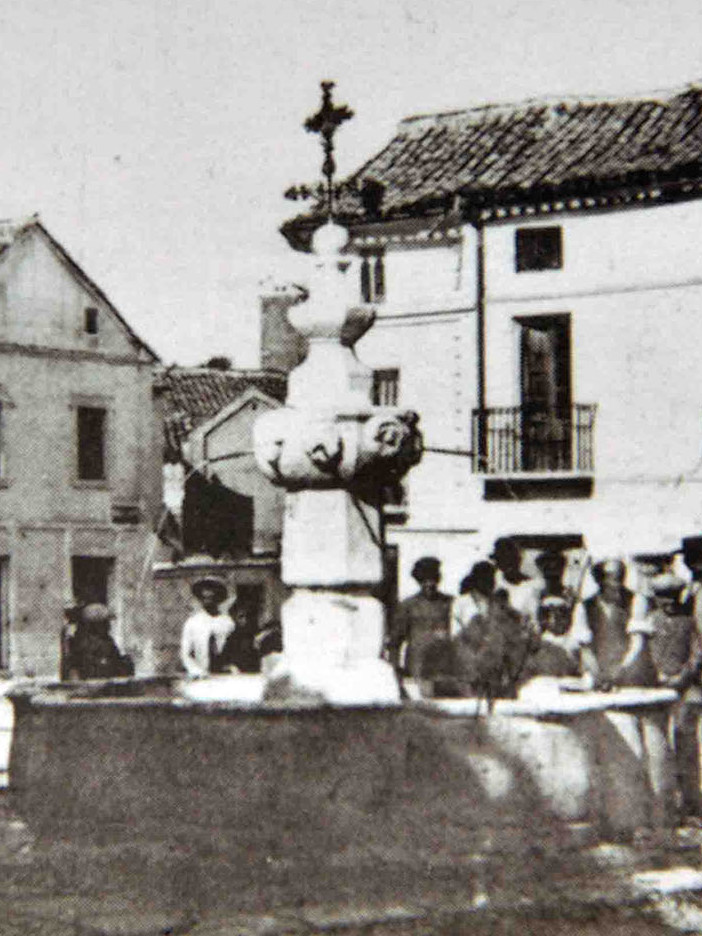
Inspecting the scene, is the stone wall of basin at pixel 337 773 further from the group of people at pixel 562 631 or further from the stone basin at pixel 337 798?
the group of people at pixel 562 631

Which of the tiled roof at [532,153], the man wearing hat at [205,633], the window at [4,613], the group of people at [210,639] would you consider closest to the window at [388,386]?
the tiled roof at [532,153]

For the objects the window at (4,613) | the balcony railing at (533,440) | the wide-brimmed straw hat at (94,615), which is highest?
the balcony railing at (533,440)

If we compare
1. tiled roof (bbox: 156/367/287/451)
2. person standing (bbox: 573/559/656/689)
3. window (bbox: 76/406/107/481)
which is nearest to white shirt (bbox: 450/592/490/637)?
person standing (bbox: 573/559/656/689)

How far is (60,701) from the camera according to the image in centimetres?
821

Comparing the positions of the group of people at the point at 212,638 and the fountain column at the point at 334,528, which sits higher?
the fountain column at the point at 334,528

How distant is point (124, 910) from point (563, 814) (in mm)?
1955

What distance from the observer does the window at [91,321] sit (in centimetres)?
3506

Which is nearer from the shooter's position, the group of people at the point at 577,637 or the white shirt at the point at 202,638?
the group of people at the point at 577,637

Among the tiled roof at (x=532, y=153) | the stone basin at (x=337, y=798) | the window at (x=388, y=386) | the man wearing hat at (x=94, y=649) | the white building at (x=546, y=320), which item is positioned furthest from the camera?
the window at (x=388, y=386)

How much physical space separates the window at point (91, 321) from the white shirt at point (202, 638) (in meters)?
25.2

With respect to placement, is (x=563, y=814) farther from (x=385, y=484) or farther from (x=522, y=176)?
(x=522, y=176)

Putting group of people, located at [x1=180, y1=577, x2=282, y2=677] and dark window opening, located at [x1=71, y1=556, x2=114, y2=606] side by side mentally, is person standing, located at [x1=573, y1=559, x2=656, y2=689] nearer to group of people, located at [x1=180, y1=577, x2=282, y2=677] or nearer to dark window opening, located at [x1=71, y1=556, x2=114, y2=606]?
group of people, located at [x1=180, y1=577, x2=282, y2=677]

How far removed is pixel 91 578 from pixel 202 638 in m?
24.5

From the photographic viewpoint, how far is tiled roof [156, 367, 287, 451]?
40031 millimetres
